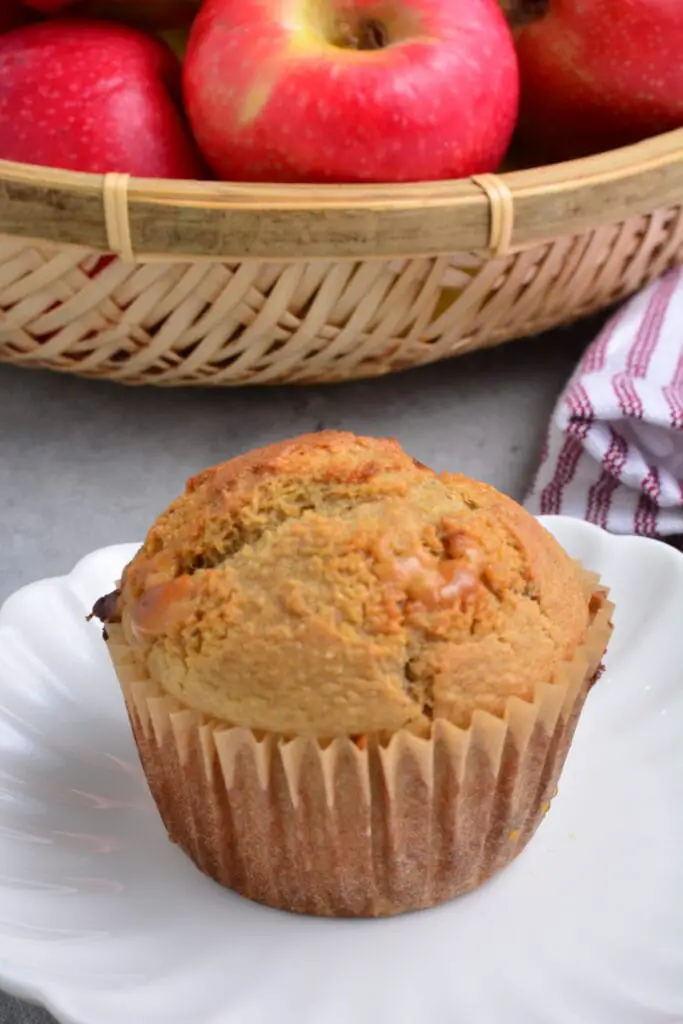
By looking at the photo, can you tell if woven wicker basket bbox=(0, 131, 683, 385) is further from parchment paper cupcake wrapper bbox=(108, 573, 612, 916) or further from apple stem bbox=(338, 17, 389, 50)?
parchment paper cupcake wrapper bbox=(108, 573, 612, 916)

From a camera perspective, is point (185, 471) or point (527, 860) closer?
point (527, 860)

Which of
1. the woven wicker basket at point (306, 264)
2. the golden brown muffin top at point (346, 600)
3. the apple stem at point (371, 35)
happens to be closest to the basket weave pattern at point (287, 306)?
the woven wicker basket at point (306, 264)

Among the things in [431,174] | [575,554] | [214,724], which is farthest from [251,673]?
[431,174]

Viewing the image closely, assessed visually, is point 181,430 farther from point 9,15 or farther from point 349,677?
point 349,677

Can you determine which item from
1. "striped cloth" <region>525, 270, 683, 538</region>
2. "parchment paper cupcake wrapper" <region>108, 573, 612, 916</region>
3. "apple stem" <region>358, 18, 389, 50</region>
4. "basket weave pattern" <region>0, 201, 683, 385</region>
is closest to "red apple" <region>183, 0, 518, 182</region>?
"apple stem" <region>358, 18, 389, 50</region>

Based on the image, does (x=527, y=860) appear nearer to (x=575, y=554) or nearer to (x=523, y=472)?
(x=575, y=554)
